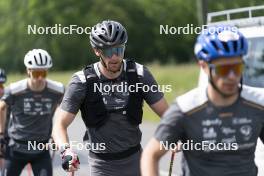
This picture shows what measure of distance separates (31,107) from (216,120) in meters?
4.47

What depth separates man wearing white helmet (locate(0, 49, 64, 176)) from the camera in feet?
26.6

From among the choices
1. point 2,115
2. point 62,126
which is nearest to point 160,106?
point 62,126

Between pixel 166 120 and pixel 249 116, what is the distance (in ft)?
1.49

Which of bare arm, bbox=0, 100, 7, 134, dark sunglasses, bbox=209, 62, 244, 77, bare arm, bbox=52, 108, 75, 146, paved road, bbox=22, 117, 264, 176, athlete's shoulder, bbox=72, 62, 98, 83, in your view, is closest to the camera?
dark sunglasses, bbox=209, 62, 244, 77

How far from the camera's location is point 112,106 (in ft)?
18.5

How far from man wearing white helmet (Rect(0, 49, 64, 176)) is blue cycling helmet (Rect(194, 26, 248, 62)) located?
4.31 metres

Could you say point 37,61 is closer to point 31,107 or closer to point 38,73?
point 38,73

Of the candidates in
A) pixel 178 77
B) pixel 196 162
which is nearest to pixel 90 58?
pixel 178 77

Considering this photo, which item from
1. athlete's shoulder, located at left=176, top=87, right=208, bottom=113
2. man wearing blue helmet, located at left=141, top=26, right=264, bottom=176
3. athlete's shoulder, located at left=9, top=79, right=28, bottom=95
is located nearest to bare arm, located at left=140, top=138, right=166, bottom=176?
man wearing blue helmet, located at left=141, top=26, right=264, bottom=176

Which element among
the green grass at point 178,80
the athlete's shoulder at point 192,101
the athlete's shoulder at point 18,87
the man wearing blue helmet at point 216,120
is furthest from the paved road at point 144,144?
the green grass at point 178,80

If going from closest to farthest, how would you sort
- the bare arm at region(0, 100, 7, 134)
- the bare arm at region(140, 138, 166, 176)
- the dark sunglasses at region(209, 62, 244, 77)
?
the dark sunglasses at region(209, 62, 244, 77)
the bare arm at region(140, 138, 166, 176)
the bare arm at region(0, 100, 7, 134)

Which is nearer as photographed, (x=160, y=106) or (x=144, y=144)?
(x=160, y=106)

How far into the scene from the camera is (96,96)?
5.58 meters

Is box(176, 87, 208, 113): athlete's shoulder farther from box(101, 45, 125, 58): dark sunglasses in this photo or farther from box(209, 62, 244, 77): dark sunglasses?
box(101, 45, 125, 58): dark sunglasses
